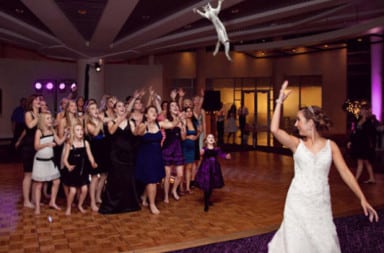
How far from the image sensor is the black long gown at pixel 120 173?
18.1 ft

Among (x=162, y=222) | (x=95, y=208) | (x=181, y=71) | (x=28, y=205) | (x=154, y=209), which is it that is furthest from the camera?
(x=181, y=71)

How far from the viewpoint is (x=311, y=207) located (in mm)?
3117

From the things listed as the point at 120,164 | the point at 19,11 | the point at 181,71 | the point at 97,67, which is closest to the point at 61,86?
the point at 97,67

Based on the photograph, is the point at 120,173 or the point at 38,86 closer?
the point at 120,173

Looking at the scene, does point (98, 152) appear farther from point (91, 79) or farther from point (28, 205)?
point (91, 79)

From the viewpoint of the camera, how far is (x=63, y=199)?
648cm

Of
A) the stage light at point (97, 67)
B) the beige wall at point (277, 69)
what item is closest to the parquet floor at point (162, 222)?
the stage light at point (97, 67)

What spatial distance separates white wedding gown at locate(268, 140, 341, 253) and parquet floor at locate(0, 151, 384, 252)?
5.03 feet

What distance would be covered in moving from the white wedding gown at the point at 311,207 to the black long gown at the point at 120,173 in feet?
9.41

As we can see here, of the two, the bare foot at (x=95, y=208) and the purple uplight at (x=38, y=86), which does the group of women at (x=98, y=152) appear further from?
the purple uplight at (x=38, y=86)

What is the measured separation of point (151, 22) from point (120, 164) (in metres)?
5.67

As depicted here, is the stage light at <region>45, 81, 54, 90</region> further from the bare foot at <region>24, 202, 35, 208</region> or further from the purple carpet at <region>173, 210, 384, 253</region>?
the purple carpet at <region>173, 210, 384, 253</region>

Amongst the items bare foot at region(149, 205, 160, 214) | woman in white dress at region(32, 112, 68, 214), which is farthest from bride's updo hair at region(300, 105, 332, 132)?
woman in white dress at region(32, 112, 68, 214)

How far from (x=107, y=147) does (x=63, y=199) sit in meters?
1.26
